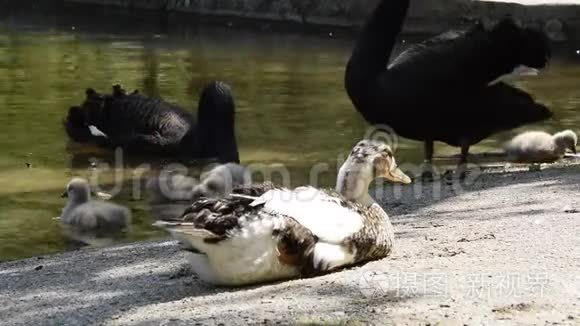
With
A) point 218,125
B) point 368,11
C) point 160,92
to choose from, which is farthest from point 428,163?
point 368,11

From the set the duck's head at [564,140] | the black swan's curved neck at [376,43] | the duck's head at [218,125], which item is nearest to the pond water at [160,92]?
the duck's head at [218,125]

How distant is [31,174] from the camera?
9.22 m

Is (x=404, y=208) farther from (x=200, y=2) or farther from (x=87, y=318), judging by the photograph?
(x=200, y=2)

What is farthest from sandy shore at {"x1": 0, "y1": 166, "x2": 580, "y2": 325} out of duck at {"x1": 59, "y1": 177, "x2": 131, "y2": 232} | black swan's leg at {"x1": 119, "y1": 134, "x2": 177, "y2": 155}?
black swan's leg at {"x1": 119, "y1": 134, "x2": 177, "y2": 155}

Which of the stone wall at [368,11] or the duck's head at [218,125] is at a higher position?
the stone wall at [368,11]

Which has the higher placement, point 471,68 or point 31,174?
point 471,68

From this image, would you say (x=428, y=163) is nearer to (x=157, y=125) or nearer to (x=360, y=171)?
(x=157, y=125)

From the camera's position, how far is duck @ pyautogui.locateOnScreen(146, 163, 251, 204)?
8344 millimetres

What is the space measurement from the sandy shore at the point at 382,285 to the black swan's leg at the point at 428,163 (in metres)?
1.81

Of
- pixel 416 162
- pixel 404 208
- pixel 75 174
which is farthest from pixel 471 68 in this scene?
pixel 75 174

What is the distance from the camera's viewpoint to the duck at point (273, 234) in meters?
4.77

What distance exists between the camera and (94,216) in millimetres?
7648

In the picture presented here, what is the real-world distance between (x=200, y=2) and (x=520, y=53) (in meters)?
11.5

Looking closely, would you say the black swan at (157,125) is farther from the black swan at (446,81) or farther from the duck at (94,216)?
the duck at (94,216)
